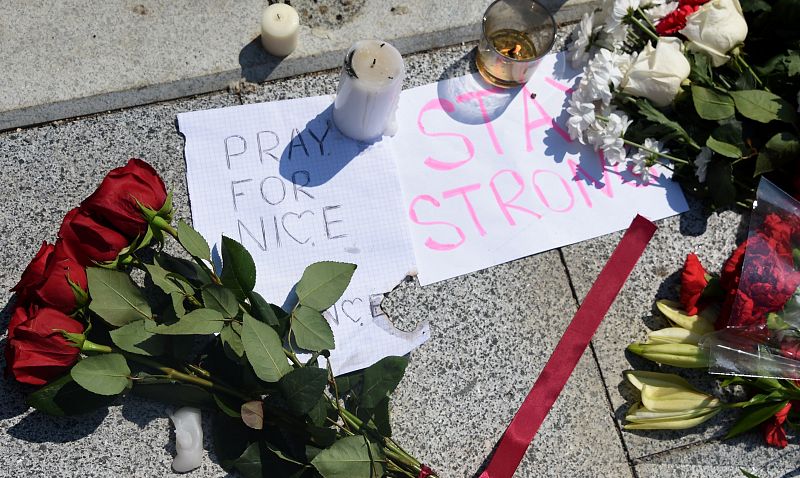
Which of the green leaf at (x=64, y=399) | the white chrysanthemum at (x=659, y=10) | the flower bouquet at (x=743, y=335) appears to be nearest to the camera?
the green leaf at (x=64, y=399)

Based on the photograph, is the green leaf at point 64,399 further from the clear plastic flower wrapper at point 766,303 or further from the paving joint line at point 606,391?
the clear plastic flower wrapper at point 766,303

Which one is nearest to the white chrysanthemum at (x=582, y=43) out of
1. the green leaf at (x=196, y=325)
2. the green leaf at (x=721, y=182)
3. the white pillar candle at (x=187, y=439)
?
the green leaf at (x=721, y=182)

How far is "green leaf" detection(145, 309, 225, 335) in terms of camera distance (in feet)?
3.03

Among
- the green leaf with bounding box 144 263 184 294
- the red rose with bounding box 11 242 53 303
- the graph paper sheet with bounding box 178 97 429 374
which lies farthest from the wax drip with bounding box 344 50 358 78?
the red rose with bounding box 11 242 53 303

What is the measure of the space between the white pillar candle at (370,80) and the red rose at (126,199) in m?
0.37

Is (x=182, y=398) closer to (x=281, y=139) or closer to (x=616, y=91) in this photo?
(x=281, y=139)

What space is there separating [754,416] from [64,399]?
1155mm

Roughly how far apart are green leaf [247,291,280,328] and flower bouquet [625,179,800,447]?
2.13 ft

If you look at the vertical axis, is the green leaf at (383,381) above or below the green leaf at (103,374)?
below

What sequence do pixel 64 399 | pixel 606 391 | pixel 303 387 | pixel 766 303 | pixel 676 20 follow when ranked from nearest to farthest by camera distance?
1. pixel 303 387
2. pixel 64 399
3. pixel 766 303
4. pixel 606 391
5. pixel 676 20

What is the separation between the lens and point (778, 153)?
1.29m

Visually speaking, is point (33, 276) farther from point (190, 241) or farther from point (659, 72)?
point (659, 72)

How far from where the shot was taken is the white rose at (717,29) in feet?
4.25

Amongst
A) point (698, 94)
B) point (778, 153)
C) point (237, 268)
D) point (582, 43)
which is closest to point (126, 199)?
point (237, 268)
